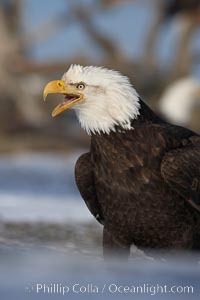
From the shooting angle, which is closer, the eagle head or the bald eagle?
the bald eagle

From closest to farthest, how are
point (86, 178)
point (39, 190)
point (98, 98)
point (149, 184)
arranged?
point (149, 184) → point (98, 98) → point (86, 178) → point (39, 190)

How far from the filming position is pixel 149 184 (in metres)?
4.36

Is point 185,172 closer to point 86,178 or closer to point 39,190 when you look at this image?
point 86,178

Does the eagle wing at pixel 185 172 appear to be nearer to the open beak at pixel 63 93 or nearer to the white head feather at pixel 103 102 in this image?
the white head feather at pixel 103 102

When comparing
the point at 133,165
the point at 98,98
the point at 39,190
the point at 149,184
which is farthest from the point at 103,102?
the point at 39,190

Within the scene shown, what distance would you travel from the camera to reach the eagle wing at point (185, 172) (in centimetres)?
434

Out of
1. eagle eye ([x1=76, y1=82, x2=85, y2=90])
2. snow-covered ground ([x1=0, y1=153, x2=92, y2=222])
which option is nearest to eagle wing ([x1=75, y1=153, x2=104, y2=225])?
eagle eye ([x1=76, y1=82, x2=85, y2=90])

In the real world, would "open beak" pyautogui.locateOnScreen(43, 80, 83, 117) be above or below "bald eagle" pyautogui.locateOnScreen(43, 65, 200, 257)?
above

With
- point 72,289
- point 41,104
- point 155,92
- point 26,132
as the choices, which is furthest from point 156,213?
point 41,104

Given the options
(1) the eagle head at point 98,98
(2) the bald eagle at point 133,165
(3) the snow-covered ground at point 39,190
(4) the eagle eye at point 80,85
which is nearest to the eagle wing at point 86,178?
(2) the bald eagle at point 133,165

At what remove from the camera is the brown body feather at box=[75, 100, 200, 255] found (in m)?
4.38

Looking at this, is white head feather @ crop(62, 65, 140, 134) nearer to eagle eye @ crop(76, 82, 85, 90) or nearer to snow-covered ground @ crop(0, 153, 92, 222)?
eagle eye @ crop(76, 82, 85, 90)

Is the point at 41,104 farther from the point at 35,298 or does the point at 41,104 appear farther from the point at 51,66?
the point at 35,298

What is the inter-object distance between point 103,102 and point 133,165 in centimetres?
38
